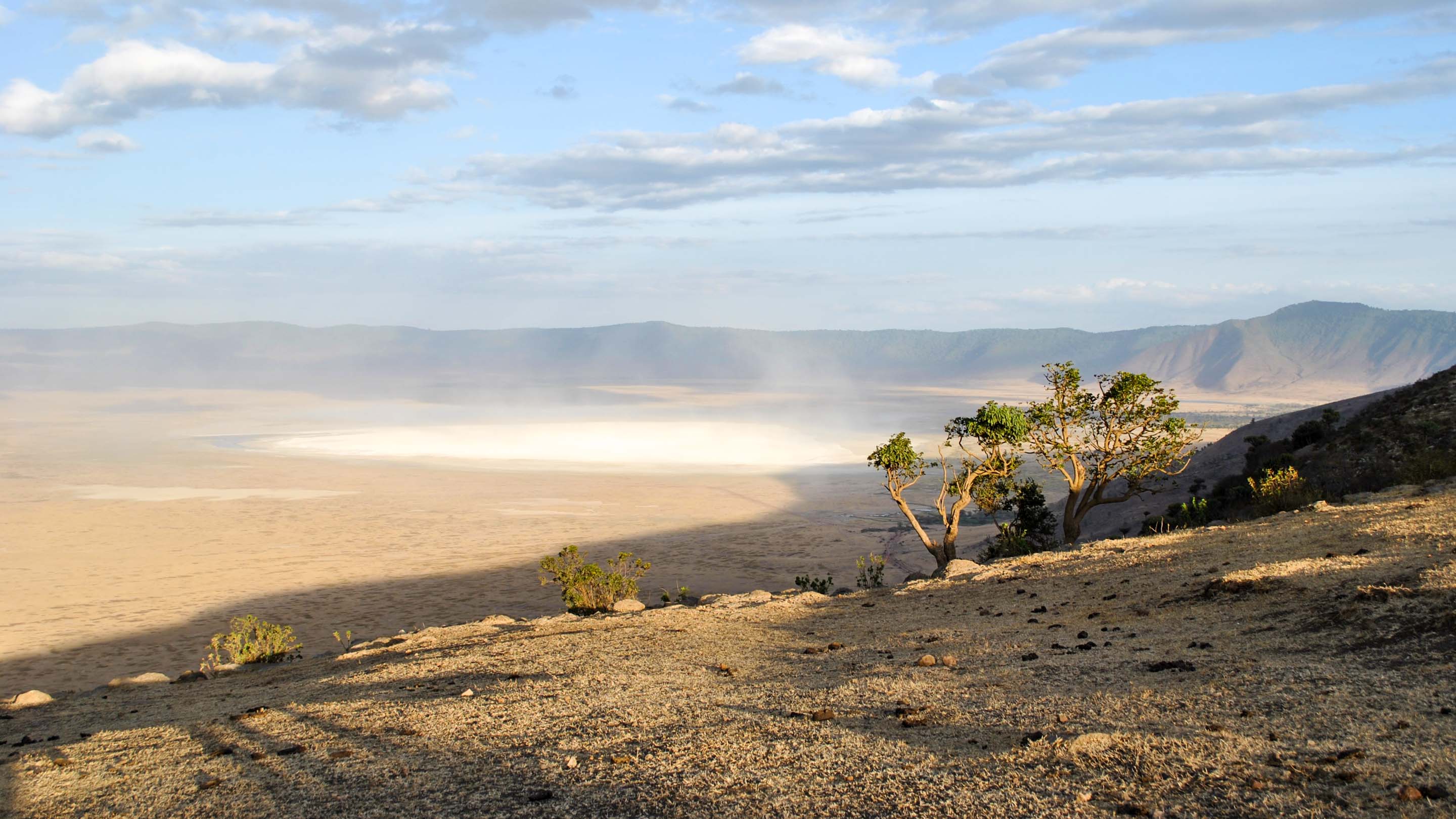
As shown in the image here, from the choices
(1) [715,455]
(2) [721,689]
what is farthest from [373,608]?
(1) [715,455]

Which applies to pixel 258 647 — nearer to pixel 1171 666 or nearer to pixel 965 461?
pixel 1171 666

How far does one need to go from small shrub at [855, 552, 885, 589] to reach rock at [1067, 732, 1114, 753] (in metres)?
9.46

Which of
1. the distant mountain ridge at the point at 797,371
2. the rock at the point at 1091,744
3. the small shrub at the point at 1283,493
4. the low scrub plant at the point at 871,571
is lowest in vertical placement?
the low scrub plant at the point at 871,571

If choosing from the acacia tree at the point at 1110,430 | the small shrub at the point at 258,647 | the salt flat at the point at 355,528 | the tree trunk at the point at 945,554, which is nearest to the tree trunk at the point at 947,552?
the tree trunk at the point at 945,554

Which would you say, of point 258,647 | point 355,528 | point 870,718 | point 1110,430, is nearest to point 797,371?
point 355,528

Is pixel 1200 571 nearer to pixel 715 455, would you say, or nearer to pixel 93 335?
pixel 715 455

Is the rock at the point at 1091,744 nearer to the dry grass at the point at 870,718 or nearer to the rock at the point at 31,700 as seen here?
the dry grass at the point at 870,718

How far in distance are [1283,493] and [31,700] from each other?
16.9 meters

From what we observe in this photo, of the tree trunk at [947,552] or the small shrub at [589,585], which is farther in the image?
the tree trunk at [947,552]

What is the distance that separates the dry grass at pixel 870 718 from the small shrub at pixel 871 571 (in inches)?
233

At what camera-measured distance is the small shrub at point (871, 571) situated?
17.4m

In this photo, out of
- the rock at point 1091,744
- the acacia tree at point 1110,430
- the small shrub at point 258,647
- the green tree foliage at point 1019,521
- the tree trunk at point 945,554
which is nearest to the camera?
the rock at point 1091,744

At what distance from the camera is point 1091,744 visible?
5.59 meters

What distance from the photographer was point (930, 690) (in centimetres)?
739
